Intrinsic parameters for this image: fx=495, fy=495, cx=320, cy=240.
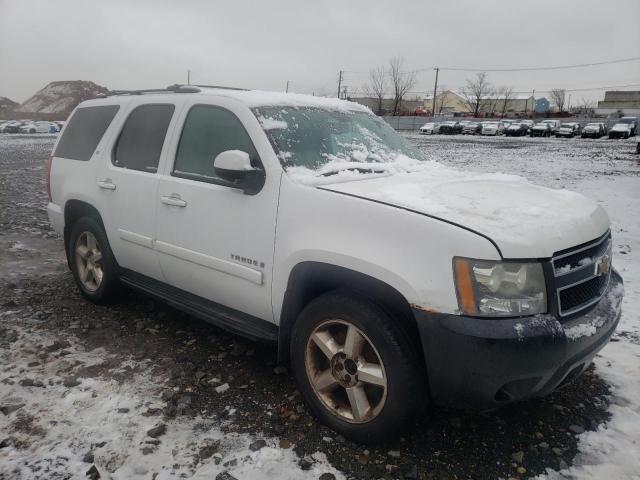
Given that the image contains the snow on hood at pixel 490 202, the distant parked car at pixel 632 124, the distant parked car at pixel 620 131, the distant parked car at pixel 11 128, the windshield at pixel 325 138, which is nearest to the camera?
the snow on hood at pixel 490 202

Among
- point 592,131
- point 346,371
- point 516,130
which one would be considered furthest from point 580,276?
point 516,130

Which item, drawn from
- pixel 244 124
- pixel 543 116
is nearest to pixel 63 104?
pixel 543 116

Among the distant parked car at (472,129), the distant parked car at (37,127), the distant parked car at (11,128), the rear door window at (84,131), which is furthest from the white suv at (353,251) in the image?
the distant parked car at (472,129)

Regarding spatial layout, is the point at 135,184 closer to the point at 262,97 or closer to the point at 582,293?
the point at 262,97

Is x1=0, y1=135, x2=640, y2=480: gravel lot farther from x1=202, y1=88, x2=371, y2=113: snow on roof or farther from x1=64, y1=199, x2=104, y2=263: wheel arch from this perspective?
x1=202, y1=88, x2=371, y2=113: snow on roof

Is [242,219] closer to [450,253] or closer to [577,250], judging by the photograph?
[450,253]

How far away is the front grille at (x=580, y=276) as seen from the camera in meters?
2.31

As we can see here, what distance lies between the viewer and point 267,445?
2650mm

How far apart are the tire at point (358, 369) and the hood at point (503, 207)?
59cm

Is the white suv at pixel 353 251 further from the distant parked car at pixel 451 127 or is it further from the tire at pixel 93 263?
the distant parked car at pixel 451 127

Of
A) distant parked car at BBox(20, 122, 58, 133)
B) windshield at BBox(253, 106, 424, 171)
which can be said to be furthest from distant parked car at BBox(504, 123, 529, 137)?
windshield at BBox(253, 106, 424, 171)

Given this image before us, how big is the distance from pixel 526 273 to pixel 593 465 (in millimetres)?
1173

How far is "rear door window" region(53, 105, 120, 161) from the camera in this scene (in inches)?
171

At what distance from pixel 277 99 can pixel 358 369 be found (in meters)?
1.92
